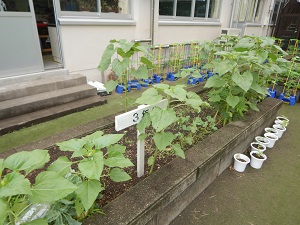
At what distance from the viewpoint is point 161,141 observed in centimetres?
161

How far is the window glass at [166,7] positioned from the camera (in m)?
6.17

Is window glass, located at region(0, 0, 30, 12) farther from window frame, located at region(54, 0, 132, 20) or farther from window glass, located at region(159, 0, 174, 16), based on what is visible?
window glass, located at region(159, 0, 174, 16)

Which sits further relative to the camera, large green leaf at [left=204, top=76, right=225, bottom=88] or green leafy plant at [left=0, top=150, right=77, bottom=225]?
large green leaf at [left=204, top=76, right=225, bottom=88]

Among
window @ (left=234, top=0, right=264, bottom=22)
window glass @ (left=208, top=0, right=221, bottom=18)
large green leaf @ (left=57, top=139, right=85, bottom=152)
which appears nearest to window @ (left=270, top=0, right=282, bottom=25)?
window @ (left=234, top=0, right=264, bottom=22)

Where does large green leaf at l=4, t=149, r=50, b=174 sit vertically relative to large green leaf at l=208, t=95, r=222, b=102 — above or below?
above

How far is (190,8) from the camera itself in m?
7.07

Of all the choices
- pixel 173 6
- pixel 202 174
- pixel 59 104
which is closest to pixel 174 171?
pixel 202 174

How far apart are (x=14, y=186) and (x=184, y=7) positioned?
742 centimetres

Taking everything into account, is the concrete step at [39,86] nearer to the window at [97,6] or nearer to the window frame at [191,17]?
the window at [97,6]

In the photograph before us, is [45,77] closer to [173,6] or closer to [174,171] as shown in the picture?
[174,171]

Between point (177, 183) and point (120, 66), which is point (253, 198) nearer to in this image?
point (177, 183)

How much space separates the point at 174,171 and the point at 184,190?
0.22 meters

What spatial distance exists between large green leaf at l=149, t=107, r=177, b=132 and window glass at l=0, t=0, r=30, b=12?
391cm

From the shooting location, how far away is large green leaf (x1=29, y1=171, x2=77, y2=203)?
917 millimetres
